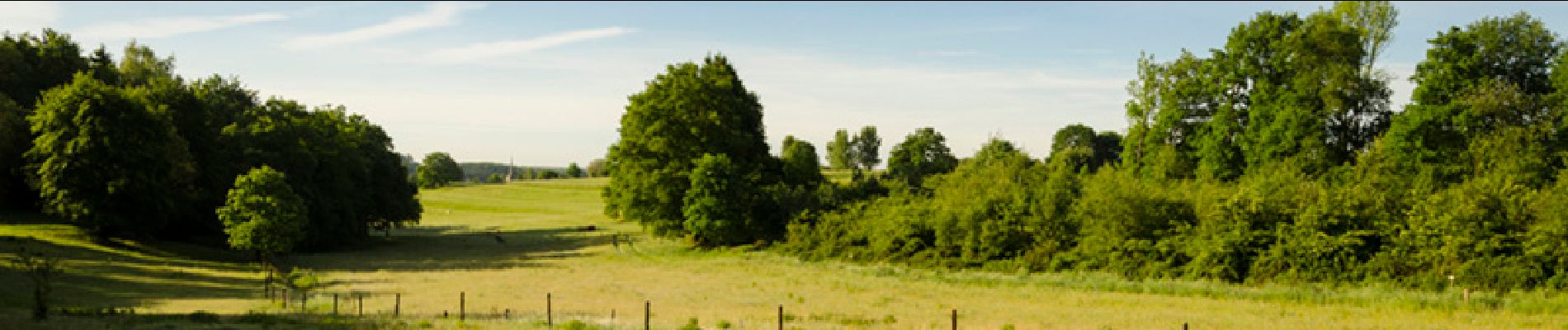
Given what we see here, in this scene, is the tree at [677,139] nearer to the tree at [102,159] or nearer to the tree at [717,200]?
the tree at [717,200]

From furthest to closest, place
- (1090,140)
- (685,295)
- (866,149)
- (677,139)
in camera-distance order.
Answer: (866,149)
(1090,140)
(677,139)
(685,295)

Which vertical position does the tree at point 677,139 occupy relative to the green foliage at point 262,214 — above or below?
above

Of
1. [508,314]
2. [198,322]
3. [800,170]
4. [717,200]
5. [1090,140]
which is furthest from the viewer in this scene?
[1090,140]

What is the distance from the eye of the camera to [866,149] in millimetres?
180750

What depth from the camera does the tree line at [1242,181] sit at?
38188 mm

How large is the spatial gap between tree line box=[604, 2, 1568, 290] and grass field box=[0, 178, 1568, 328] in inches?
117

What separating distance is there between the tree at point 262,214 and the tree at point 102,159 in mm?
5900

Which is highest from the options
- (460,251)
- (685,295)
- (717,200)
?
(717,200)

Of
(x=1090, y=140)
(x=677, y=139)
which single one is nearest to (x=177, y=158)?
(x=677, y=139)

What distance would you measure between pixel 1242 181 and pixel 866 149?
133088 millimetres

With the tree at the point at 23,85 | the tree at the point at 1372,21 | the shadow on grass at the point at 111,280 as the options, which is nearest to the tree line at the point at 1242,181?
the tree at the point at 1372,21

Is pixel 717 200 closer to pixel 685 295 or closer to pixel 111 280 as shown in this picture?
pixel 685 295

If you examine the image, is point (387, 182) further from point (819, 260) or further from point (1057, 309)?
point (1057, 309)

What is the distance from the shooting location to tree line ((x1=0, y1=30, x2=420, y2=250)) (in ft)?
170
